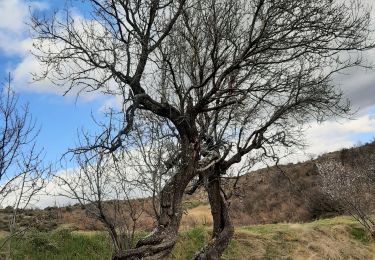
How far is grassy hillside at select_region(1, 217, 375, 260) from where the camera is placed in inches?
551

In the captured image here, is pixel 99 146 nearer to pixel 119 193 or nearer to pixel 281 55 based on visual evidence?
pixel 119 193

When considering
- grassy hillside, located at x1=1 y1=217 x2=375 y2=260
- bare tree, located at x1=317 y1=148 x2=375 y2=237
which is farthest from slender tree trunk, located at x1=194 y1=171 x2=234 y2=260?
bare tree, located at x1=317 y1=148 x2=375 y2=237

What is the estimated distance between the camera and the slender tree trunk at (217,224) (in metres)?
11.3

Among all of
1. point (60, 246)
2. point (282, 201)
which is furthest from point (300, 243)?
point (282, 201)

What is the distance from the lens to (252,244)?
52.3 ft

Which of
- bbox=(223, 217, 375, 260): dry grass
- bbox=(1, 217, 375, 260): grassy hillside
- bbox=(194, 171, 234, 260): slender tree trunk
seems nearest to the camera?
bbox=(194, 171, 234, 260): slender tree trunk

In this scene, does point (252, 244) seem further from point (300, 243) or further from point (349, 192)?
point (349, 192)

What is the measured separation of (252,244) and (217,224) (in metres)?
4.71

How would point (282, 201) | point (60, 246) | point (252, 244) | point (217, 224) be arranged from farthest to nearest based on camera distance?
point (282, 201), point (252, 244), point (60, 246), point (217, 224)

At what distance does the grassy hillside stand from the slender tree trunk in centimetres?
313

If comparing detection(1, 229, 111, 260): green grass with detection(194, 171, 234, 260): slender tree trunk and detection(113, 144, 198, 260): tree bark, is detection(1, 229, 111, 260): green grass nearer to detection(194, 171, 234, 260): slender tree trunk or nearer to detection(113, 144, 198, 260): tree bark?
detection(194, 171, 234, 260): slender tree trunk

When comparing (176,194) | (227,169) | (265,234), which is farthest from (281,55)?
(265,234)

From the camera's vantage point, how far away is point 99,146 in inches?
324

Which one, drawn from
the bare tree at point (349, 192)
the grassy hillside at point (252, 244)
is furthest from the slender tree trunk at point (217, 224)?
the bare tree at point (349, 192)
